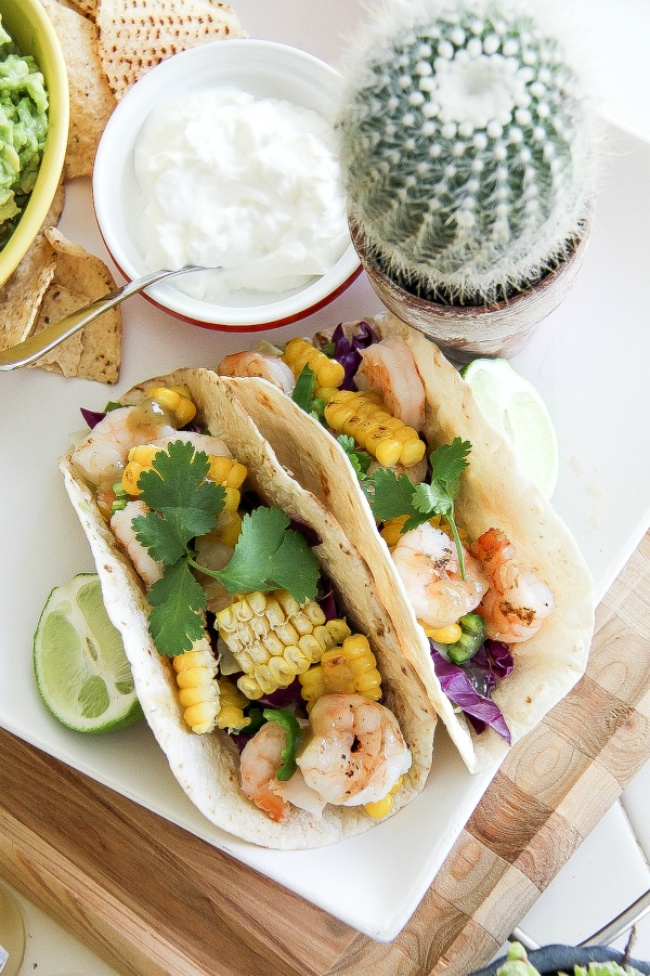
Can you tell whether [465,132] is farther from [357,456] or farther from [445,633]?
[445,633]

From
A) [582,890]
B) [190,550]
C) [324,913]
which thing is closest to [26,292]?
[190,550]

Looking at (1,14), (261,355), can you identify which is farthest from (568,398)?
(1,14)

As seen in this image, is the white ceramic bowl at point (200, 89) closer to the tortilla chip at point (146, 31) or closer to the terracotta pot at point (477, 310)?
the tortilla chip at point (146, 31)

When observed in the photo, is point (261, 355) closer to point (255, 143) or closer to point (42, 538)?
point (255, 143)

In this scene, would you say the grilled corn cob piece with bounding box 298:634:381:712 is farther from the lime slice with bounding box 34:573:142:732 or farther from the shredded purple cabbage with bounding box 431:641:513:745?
the lime slice with bounding box 34:573:142:732

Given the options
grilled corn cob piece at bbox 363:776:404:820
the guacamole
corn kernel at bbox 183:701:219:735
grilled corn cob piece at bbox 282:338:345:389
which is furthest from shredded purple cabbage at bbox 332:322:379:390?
the guacamole

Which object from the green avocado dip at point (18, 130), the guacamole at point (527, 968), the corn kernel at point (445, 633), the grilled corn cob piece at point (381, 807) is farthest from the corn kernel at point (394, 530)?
the green avocado dip at point (18, 130)
